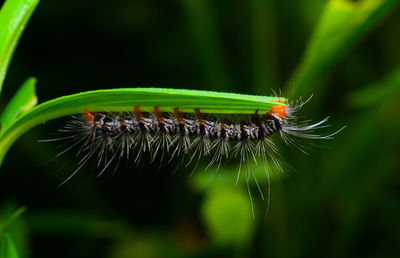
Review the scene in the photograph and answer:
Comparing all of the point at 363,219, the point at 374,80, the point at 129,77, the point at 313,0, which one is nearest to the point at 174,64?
Answer: the point at 129,77

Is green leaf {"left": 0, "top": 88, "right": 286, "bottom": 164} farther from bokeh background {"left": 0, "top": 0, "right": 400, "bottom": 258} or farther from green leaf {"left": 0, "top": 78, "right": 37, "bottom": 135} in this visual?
bokeh background {"left": 0, "top": 0, "right": 400, "bottom": 258}

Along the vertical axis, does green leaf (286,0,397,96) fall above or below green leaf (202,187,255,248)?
above

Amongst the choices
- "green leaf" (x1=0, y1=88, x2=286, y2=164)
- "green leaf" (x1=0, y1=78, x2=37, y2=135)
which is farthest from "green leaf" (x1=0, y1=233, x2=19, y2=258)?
"green leaf" (x1=0, y1=78, x2=37, y2=135)

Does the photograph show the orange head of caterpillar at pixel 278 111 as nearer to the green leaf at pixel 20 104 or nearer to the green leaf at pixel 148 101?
the green leaf at pixel 148 101

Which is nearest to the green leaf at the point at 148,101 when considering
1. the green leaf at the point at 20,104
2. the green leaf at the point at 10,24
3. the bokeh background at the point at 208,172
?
the green leaf at the point at 10,24

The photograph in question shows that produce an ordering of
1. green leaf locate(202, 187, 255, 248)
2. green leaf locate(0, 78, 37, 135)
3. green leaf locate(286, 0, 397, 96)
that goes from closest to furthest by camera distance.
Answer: green leaf locate(0, 78, 37, 135)
green leaf locate(286, 0, 397, 96)
green leaf locate(202, 187, 255, 248)

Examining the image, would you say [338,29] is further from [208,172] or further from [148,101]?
[208,172]
